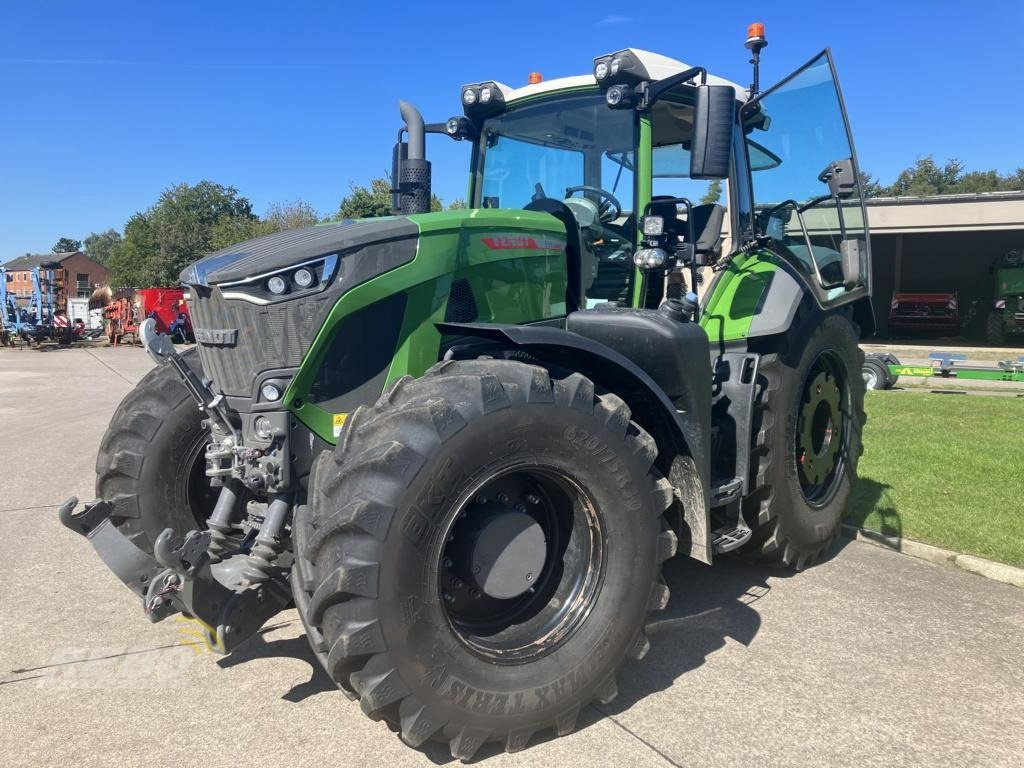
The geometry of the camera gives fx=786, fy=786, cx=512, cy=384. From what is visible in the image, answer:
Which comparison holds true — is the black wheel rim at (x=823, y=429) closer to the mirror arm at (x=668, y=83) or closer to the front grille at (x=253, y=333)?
the mirror arm at (x=668, y=83)

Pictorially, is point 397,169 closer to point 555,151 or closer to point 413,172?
point 413,172

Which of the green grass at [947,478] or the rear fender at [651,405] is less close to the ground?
the rear fender at [651,405]

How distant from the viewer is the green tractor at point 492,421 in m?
2.65

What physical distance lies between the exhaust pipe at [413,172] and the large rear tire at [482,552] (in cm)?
166

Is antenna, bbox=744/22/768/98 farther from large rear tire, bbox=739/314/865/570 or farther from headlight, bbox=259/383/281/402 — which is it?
headlight, bbox=259/383/281/402

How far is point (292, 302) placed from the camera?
3021 mm

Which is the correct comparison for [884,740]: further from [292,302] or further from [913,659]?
[292,302]

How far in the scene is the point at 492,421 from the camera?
8.98ft

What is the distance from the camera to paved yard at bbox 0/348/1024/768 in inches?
114

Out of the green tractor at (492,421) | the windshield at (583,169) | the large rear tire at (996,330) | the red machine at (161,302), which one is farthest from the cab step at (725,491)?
the red machine at (161,302)

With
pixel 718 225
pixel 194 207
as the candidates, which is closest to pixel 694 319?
pixel 718 225

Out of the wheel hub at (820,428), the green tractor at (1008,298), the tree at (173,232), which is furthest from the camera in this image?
the tree at (173,232)

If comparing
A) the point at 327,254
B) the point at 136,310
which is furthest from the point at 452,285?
the point at 136,310

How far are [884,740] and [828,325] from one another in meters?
2.58
